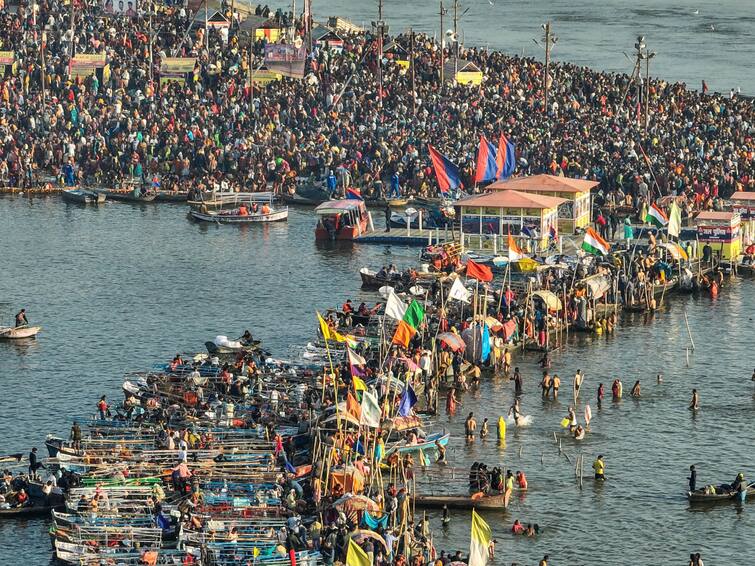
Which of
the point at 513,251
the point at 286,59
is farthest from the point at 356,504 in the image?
the point at 286,59

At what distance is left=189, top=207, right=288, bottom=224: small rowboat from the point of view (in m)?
139

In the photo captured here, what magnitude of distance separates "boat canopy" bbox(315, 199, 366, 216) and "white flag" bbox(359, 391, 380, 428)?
2005 inches

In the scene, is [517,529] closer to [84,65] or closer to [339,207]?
[339,207]

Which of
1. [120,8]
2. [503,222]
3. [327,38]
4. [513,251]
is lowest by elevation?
[503,222]

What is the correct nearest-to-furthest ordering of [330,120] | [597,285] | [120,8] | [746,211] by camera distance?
1. [597,285]
2. [746,211]
3. [330,120]
4. [120,8]

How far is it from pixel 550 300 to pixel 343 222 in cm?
2838

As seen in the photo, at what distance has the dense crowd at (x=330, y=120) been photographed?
143m

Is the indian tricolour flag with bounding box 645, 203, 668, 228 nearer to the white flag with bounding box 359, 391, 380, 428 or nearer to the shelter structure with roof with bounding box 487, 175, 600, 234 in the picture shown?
A: the shelter structure with roof with bounding box 487, 175, 600, 234

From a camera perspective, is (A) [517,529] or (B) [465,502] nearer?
(A) [517,529]

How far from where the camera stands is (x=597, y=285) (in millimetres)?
110688

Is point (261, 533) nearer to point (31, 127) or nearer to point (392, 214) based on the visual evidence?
point (392, 214)

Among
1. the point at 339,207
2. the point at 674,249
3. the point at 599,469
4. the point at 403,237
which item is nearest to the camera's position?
the point at 599,469

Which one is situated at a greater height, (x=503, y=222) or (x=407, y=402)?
(x=503, y=222)

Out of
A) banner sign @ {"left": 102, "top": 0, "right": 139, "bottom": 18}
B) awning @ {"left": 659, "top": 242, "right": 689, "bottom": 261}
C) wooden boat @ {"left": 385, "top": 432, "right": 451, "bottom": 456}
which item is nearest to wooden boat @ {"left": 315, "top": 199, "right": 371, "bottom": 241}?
awning @ {"left": 659, "top": 242, "right": 689, "bottom": 261}
